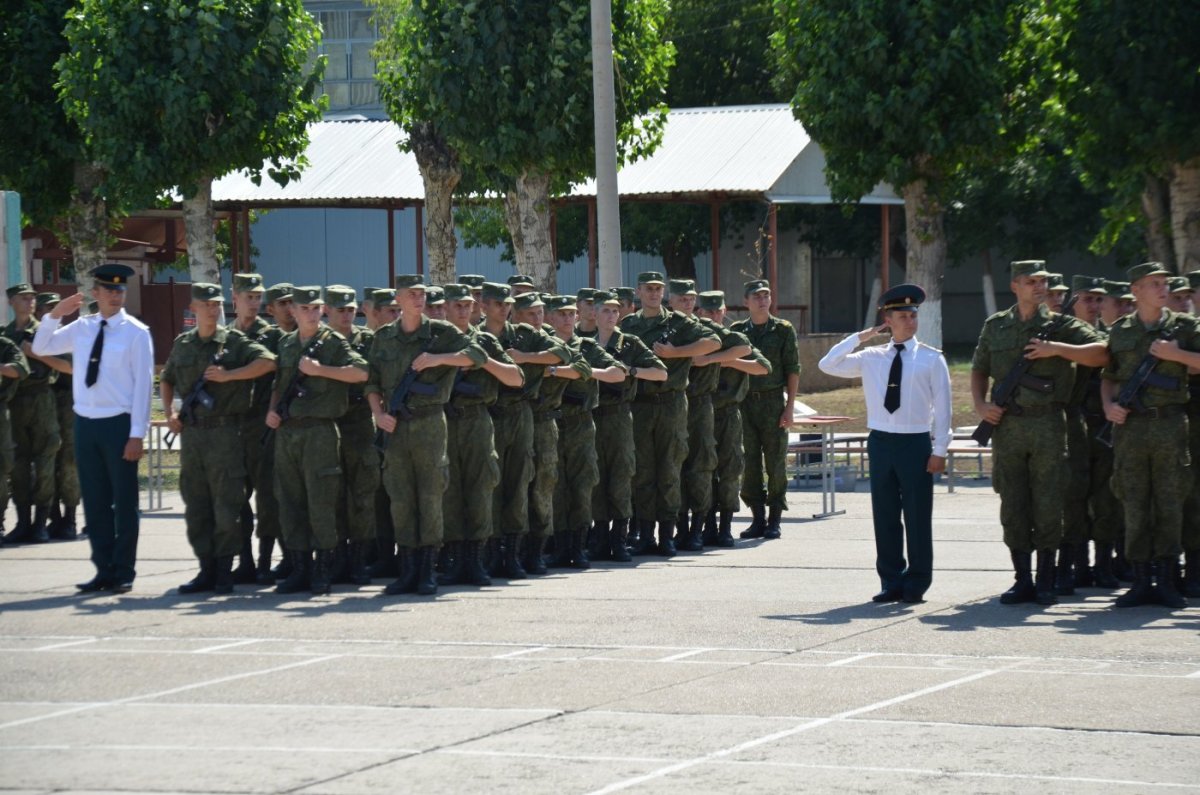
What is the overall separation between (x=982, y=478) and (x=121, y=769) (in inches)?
607

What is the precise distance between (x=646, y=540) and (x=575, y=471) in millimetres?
1263

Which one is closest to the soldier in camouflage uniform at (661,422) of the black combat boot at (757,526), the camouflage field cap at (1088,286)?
the black combat boot at (757,526)

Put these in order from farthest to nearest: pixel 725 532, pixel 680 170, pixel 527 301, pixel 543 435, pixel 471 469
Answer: pixel 680 170 < pixel 725 532 < pixel 543 435 < pixel 527 301 < pixel 471 469

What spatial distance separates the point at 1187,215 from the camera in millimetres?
20281

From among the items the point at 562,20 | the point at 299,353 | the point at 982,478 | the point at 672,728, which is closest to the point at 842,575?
the point at 299,353

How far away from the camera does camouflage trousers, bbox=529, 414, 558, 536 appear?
13.3 m

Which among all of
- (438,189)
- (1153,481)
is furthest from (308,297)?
(438,189)

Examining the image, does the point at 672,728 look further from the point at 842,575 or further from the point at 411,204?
the point at 411,204

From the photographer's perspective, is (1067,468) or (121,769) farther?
(1067,468)

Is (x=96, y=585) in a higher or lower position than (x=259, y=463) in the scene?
lower

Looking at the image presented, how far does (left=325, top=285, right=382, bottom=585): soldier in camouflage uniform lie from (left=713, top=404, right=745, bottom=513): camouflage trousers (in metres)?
3.46

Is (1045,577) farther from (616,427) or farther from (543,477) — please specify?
(616,427)

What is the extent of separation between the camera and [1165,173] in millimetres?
20438

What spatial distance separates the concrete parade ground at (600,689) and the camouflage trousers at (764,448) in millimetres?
2669
